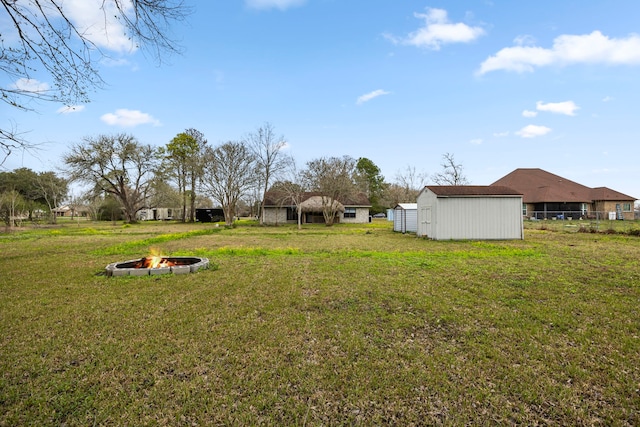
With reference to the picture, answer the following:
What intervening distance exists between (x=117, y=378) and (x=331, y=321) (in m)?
2.53

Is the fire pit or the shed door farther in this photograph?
the shed door

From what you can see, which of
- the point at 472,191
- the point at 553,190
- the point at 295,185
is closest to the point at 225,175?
the point at 295,185

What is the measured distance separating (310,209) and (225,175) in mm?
10658

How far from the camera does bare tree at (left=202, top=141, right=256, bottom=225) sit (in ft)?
103

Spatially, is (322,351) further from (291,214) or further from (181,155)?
(181,155)

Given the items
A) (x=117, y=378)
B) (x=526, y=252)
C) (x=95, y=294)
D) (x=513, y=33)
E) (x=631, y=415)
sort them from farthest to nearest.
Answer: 1. (x=513, y=33)
2. (x=526, y=252)
3. (x=95, y=294)
4. (x=117, y=378)
5. (x=631, y=415)

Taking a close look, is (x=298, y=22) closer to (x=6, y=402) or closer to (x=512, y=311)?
(x=512, y=311)

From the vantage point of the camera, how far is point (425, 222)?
1694 cm

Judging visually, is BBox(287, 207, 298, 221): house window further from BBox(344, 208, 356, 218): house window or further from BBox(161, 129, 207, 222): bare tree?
BBox(161, 129, 207, 222): bare tree

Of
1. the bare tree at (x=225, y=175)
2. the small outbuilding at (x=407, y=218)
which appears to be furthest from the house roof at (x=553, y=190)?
the bare tree at (x=225, y=175)

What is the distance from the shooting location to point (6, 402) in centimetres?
241

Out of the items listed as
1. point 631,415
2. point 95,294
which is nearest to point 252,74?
point 95,294

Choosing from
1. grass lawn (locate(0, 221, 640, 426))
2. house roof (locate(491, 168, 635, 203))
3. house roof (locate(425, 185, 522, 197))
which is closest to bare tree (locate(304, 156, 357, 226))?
house roof (locate(425, 185, 522, 197))

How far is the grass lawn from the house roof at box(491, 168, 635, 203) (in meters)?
35.0
